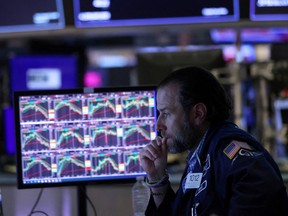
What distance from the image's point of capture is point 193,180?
1.76 metres

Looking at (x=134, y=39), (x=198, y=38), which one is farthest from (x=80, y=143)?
(x=134, y=39)

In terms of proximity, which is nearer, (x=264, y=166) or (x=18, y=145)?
(x=264, y=166)

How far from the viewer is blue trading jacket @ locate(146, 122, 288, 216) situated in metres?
1.51

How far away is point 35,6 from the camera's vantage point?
2.74 meters

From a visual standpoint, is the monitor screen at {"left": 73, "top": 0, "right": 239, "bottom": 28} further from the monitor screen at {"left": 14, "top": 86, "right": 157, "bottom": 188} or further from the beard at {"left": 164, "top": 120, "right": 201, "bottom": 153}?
the beard at {"left": 164, "top": 120, "right": 201, "bottom": 153}

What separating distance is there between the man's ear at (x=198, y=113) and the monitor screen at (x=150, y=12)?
3.13 feet

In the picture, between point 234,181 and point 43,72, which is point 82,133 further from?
point 43,72

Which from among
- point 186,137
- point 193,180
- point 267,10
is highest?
point 267,10

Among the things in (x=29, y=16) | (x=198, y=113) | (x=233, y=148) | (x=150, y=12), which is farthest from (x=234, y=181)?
(x=29, y=16)

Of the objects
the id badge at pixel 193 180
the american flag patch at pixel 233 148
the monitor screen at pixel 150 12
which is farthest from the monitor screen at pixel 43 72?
the american flag patch at pixel 233 148

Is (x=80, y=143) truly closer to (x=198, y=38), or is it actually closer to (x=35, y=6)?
(x=35, y=6)

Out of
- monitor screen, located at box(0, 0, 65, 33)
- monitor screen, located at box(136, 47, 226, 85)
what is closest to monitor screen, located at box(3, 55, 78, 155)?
monitor screen, located at box(136, 47, 226, 85)

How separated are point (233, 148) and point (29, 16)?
1.54 m

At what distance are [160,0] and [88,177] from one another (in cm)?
104
